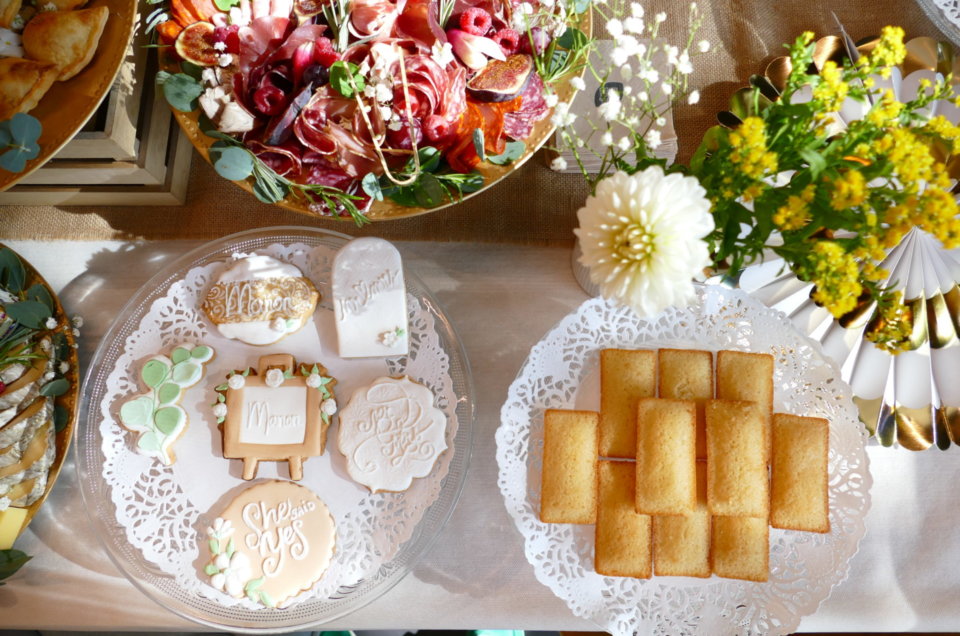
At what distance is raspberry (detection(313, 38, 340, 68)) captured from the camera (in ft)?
3.01

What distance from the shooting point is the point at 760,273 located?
1086 mm

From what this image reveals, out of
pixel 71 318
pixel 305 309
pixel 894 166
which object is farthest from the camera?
pixel 71 318

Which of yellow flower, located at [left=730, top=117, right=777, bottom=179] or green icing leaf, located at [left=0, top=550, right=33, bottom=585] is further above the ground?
yellow flower, located at [left=730, top=117, right=777, bottom=179]

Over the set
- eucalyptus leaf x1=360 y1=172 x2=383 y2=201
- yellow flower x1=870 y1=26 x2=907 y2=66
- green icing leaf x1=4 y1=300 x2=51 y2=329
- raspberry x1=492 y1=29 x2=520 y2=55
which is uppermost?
raspberry x1=492 y1=29 x2=520 y2=55

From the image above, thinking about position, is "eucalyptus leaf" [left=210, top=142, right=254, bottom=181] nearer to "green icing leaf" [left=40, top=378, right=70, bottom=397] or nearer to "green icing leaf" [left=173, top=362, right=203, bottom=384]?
"green icing leaf" [left=173, top=362, right=203, bottom=384]

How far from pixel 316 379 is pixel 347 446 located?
0.12m

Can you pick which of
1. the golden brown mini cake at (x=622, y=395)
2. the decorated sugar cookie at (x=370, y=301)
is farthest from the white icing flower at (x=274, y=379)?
the golden brown mini cake at (x=622, y=395)

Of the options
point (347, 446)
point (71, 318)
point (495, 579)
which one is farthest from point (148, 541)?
point (495, 579)

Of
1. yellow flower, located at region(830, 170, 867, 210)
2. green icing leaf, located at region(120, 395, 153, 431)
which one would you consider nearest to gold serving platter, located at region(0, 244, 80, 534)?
green icing leaf, located at region(120, 395, 153, 431)

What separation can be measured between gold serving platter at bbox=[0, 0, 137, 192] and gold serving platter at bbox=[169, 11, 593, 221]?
127 mm

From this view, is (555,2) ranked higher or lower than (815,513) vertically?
higher

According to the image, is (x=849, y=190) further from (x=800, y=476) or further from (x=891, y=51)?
(x=800, y=476)

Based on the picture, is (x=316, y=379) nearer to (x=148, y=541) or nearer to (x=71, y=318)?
(x=148, y=541)

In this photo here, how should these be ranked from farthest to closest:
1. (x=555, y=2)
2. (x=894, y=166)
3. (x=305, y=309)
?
(x=305, y=309)
(x=555, y=2)
(x=894, y=166)
